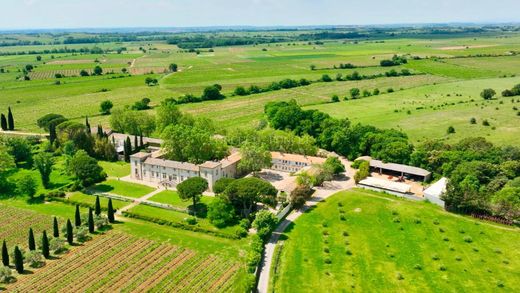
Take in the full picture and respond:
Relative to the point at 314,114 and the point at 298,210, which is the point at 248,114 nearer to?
the point at 314,114

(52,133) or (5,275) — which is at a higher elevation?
(52,133)

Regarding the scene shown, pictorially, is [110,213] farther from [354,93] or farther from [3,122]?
[354,93]

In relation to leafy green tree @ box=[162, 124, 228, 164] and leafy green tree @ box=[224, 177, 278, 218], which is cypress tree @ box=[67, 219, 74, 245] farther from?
leafy green tree @ box=[162, 124, 228, 164]

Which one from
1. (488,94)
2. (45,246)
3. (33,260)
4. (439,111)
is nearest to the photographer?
(33,260)

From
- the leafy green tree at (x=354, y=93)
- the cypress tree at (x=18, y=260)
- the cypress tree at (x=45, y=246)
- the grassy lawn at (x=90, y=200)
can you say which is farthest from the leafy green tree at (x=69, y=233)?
the leafy green tree at (x=354, y=93)

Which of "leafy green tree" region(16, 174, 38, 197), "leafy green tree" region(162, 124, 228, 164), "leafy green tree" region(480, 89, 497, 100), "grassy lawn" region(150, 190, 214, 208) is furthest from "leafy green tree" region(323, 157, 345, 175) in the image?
"leafy green tree" region(480, 89, 497, 100)

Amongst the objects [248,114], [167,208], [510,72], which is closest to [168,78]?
[248,114]

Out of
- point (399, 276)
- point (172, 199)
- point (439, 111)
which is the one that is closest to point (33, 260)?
point (172, 199)
